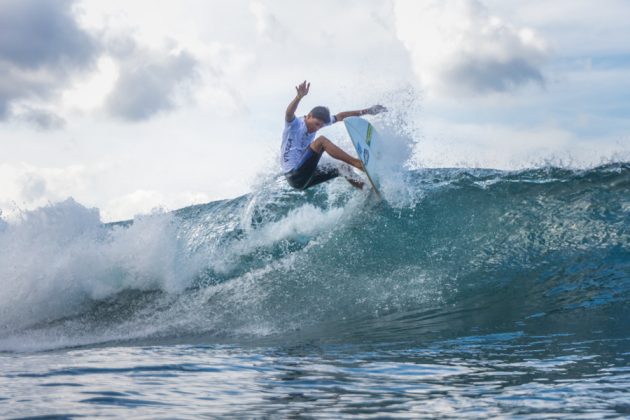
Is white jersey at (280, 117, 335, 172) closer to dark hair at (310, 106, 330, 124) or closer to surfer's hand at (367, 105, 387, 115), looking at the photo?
dark hair at (310, 106, 330, 124)

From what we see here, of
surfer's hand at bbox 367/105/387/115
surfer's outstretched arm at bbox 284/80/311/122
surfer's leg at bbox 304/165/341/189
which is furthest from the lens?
surfer's leg at bbox 304/165/341/189

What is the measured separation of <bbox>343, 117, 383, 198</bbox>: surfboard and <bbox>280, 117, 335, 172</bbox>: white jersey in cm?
63

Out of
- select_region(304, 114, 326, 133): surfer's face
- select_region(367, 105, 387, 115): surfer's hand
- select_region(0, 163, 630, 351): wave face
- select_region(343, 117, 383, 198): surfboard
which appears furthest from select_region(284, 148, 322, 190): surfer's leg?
select_region(367, 105, 387, 115): surfer's hand

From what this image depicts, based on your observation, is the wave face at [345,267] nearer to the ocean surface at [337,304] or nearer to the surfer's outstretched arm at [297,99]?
the ocean surface at [337,304]

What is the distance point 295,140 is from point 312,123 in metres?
0.35

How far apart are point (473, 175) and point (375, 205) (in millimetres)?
2139

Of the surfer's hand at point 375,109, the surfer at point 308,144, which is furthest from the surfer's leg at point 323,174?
the surfer's hand at point 375,109

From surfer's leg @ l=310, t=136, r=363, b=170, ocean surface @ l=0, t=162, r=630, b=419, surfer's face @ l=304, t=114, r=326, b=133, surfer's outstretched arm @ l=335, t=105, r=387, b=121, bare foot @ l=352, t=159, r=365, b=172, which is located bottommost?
ocean surface @ l=0, t=162, r=630, b=419

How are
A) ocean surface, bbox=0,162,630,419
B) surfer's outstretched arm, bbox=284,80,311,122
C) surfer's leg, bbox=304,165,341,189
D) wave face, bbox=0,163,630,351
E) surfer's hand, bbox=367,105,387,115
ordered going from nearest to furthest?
ocean surface, bbox=0,162,630,419 → wave face, bbox=0,163,630,351 → surfer's outstretched arm, bbox=284,80,311,122 → surfer's hand, bbox=367,105,387,115 → surfer's leg, bbox=304,165,341,189

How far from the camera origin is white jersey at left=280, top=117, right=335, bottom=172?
9117 millimetres

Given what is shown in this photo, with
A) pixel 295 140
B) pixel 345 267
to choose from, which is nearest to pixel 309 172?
pixel 295 140

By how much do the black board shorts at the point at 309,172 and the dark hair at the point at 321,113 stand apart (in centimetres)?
48

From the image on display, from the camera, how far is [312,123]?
9.16 meters

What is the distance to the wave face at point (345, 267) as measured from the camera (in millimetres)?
6699
